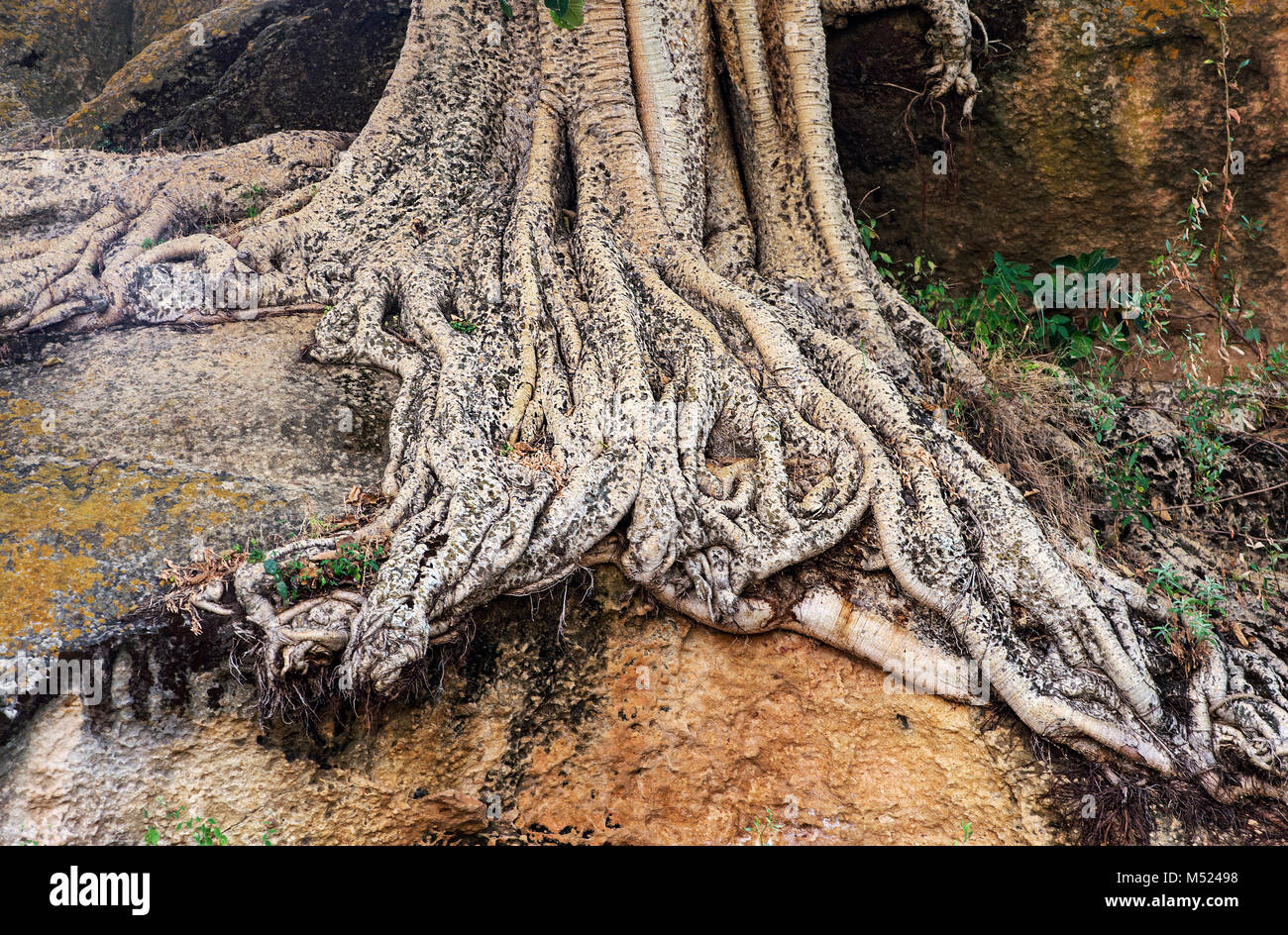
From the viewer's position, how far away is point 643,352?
4.11 metres

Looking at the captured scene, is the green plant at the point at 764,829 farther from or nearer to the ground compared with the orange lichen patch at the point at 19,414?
nearer to the ground

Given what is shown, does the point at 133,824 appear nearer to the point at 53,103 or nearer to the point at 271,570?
the point at 271,570

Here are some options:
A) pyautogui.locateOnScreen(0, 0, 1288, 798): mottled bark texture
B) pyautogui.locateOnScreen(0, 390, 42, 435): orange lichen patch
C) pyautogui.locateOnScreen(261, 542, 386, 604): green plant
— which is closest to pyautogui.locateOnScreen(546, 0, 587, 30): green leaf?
pyautogui.locateOnScreen(0, 0, 1288, 798): mottled bark texture

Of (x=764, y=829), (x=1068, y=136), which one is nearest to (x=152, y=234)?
(x=764, y=829)

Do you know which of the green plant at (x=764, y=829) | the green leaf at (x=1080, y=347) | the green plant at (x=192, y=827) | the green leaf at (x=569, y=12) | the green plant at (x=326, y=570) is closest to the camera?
the green plant at (x=192, y=827)

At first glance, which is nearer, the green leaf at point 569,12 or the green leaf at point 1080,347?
the green leaf at point 569,12

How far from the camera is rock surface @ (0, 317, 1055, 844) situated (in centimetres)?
313

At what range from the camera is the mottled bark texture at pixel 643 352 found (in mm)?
3545

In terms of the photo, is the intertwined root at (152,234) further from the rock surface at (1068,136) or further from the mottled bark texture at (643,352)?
the rock surface at (1068,136)

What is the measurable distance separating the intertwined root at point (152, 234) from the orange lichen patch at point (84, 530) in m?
1.27

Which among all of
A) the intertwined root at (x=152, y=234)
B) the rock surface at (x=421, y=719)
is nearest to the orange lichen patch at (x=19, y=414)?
the rock surface at (x=421, y=719)

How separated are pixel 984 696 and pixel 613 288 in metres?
2.45

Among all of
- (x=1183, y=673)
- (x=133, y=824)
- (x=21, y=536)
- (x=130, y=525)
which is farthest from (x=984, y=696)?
(x=21, y=536)

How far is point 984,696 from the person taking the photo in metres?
3.57
